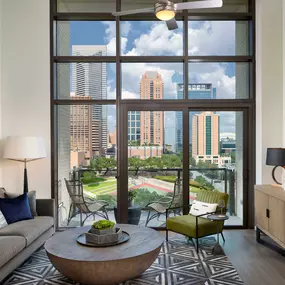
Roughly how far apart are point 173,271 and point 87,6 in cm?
460

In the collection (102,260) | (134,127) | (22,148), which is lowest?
(102,260)

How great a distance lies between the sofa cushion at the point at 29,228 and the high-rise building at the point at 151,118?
2.13m

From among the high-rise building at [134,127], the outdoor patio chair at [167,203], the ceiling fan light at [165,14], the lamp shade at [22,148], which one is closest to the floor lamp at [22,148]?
the lamp shade at [22,148]

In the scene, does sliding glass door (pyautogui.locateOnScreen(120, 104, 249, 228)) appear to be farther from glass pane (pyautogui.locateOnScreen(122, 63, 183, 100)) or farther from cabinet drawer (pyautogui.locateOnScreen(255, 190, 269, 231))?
cabinet drawer (pyautogui.locateOnScreen(255, 190, 269, 231))

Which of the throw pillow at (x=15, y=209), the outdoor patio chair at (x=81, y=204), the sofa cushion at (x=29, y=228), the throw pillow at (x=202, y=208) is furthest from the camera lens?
the outdoor patio chair at (x=81, y=204)

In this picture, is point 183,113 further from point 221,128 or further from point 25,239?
point 25,239

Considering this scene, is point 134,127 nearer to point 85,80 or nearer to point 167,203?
point 85,80

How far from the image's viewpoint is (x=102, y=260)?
3072 millimetres

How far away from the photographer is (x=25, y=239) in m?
3.75

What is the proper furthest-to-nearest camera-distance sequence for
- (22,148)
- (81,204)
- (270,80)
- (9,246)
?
(81,204) < (270,80) < (22,148) < (9,246)

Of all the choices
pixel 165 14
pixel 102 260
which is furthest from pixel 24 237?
pixel 165 14

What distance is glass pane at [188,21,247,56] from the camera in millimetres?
5613

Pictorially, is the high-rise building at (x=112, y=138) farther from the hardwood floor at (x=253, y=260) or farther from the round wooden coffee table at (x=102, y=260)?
the hardwood floor at (x=253, y=260)

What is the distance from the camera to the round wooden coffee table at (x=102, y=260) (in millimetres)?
3068
